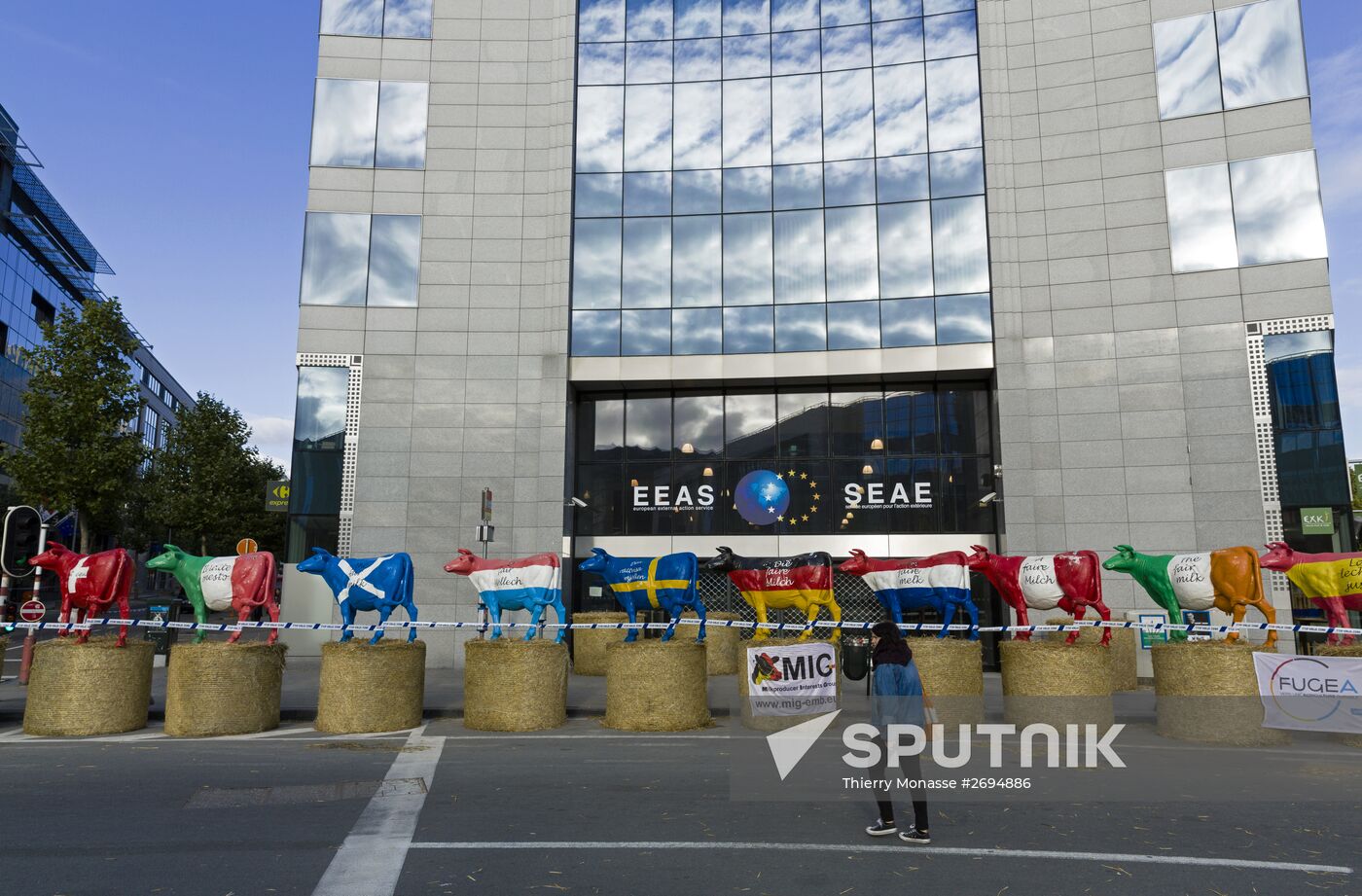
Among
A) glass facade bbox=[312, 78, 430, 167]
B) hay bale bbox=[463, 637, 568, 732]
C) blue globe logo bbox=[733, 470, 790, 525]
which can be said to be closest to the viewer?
hay bale bbox=[463, 637, 568, 732]

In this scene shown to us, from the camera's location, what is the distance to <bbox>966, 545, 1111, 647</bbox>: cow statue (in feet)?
45.0

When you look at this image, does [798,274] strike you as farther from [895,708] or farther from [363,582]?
[895,708]

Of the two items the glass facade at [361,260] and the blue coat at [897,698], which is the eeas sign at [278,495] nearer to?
the glass facade at [361,260]

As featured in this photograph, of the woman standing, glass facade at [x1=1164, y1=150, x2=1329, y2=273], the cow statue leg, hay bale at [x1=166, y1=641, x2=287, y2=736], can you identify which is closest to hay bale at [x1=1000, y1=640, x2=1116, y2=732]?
the woman standing

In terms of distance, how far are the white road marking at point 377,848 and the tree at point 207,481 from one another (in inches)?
1452

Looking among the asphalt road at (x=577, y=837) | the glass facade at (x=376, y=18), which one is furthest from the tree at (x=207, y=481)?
the asphalt road at (x=577, y=837)

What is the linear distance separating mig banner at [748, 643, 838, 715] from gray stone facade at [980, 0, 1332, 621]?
12.0 meters

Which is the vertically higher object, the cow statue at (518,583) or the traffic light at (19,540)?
the traffic light at (19,540)

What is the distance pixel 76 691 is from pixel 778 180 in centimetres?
2092

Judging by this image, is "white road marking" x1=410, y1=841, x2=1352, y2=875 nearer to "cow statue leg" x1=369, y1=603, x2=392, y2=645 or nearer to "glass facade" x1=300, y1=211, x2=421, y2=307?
"cow statue leg" x1=369, y1=603, x2=392, y2=645

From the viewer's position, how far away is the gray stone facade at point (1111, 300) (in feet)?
72.1

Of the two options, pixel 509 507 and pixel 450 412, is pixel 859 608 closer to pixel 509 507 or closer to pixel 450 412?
pixel 509 507

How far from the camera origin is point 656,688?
12.7 meters

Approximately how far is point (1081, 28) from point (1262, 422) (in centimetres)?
1202
